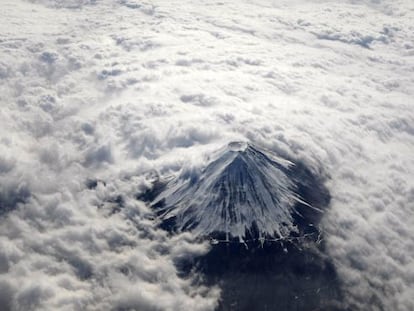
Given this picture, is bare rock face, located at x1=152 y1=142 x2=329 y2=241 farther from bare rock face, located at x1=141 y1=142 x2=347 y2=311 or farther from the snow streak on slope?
the snow streak on slope

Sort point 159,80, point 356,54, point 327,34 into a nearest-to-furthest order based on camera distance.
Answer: point 159,80, point 356,54, point 327,34

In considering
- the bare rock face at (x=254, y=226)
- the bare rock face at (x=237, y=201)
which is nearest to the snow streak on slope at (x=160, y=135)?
the bare rock face at (x=254, y=226)

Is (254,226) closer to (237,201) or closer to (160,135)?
(237,201)

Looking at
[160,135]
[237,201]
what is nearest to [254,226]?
[237,201]

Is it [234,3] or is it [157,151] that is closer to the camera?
[157,151]

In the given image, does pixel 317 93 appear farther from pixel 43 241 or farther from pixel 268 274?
pixel 43 241

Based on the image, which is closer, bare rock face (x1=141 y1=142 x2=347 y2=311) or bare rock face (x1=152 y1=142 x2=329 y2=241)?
bare rock face (x1=141 y1=142 x2=347 y2=311)

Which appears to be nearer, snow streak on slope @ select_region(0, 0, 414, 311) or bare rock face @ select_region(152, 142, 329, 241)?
snow streak on slope @ select_region(0, 0, 414, 311)

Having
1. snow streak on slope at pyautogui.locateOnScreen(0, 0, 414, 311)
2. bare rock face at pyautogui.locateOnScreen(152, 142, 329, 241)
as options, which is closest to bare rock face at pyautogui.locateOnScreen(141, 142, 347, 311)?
bare rock face at pyautogui.locateOnScreen(152, 142, 329, 241)

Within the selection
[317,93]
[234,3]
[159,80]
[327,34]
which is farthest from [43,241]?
[234,3]
